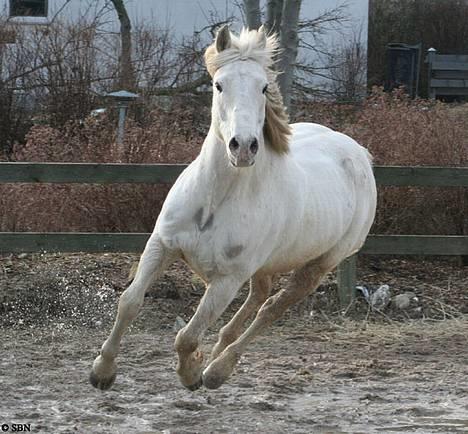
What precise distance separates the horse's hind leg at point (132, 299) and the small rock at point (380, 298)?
12.2 feet

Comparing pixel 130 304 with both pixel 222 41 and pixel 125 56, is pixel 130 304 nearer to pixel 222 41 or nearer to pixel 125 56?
pixel 222 41

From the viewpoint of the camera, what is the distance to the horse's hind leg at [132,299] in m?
5.17

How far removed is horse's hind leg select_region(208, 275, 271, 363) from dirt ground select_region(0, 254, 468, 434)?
0.84 feet

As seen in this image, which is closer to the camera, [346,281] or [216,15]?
[346,281]

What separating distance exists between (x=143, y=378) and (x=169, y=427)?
104 centimetres

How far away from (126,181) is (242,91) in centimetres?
359

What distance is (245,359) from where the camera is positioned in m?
6.85

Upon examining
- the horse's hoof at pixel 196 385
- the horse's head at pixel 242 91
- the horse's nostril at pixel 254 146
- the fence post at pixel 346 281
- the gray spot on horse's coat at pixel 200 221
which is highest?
the horse's head at pixel 242 91

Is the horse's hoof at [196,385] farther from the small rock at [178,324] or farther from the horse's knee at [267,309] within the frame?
the small rock at [178,324]

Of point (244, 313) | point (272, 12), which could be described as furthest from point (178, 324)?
point (272, 12)

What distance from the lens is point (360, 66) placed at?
2058 centimetres

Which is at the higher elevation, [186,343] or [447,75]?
[447,75]

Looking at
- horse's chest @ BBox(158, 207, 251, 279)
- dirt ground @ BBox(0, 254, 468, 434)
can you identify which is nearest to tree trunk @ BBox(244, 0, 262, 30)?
dirt ground @ BBox(0, 254, 468, 434)

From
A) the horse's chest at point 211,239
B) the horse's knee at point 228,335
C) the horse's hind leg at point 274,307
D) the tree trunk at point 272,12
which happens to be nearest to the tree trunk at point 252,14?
the tree trunk at point 272,12
